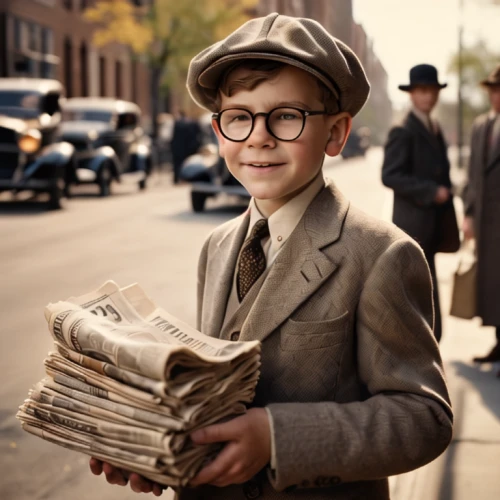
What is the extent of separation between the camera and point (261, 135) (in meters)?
1.88

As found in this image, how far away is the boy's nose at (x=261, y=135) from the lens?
1877 millimetres

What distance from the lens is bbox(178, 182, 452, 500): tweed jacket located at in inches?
69.6

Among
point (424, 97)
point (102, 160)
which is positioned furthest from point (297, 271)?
point (102, 160)

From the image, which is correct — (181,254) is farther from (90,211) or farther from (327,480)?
(327,480)

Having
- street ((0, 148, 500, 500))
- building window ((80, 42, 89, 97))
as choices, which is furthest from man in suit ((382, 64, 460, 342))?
building window ((80, 42, 89, 97))

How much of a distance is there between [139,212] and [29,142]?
7.66ft

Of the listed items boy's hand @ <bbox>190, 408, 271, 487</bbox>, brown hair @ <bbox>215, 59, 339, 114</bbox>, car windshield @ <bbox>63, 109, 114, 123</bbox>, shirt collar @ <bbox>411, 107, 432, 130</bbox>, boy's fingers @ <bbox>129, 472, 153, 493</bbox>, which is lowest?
car windshield @ <bbox>63, 109, 114, 123</bbox>

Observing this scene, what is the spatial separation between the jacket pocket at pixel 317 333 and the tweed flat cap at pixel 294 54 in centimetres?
46

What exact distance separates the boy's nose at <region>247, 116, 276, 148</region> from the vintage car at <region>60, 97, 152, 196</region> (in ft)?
58.0

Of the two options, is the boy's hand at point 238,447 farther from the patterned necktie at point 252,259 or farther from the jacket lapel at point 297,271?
the patterned necktie at point 252,259

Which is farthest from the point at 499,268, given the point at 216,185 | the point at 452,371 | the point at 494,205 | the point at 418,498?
the point at 216,185

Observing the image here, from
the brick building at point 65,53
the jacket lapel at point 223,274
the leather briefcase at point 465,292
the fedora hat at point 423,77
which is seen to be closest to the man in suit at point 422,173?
the fedora hat at point 423,77

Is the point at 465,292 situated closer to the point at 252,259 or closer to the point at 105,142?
the point at 252,259

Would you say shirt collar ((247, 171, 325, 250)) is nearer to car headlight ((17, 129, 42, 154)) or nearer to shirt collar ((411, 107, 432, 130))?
shirt collar ((411, 107, 432, 130))
